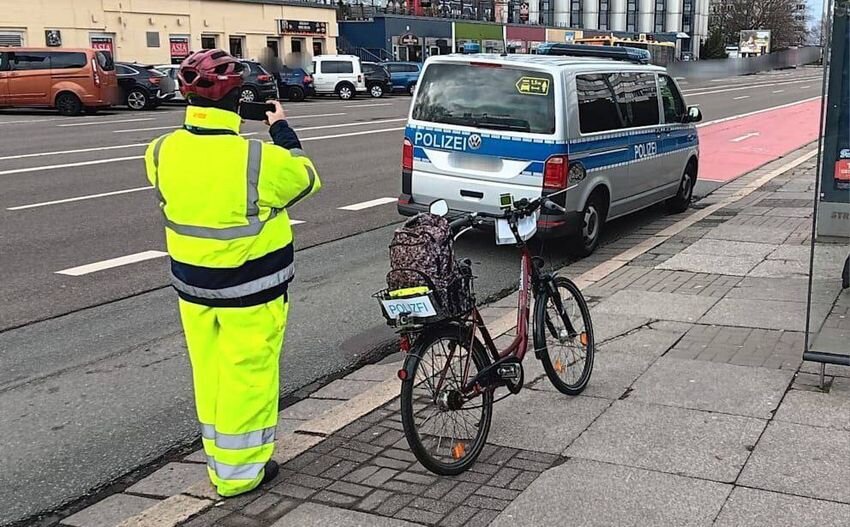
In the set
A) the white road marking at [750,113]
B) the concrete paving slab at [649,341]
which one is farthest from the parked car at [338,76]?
the concrete paving slab at [649,341]

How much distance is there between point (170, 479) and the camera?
4137 millimetres

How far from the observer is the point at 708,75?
680 inches

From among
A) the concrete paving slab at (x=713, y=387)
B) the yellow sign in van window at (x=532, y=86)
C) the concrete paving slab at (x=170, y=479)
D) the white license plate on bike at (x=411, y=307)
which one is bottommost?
the concrete paving slab at (x=170, y=479)

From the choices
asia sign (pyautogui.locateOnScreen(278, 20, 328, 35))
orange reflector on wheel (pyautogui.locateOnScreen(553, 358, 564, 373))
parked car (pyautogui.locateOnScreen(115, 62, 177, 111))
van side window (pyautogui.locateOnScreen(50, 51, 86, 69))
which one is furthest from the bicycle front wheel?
asia sign (pyautogui.locateOnScreen(278, 20, 328, 35))

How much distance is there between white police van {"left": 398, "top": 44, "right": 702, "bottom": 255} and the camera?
8.03 m

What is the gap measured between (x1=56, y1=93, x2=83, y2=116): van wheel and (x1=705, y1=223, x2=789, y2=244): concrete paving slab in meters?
21.4

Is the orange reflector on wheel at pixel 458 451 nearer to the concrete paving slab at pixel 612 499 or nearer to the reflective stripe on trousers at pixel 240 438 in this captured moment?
the concrete paving slab at pixel 612 499

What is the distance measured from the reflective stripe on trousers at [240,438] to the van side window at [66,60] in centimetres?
2470

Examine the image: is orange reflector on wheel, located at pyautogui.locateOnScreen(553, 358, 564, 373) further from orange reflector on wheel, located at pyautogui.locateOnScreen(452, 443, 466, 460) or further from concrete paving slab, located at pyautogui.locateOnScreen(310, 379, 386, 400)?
concrete paving slab, located at pyautogui.locateOnScreen(310, 379, 386, 400)

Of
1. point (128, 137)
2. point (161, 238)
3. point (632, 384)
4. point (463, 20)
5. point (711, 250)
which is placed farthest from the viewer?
point (463, 20)

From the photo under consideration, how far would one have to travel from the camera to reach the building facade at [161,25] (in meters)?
34.7

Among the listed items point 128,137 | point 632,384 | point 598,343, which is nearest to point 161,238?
point 598,343

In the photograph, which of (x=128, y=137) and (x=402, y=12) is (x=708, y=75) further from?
(x=402, y=12)

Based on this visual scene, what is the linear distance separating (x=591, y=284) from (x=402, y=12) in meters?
54.4
